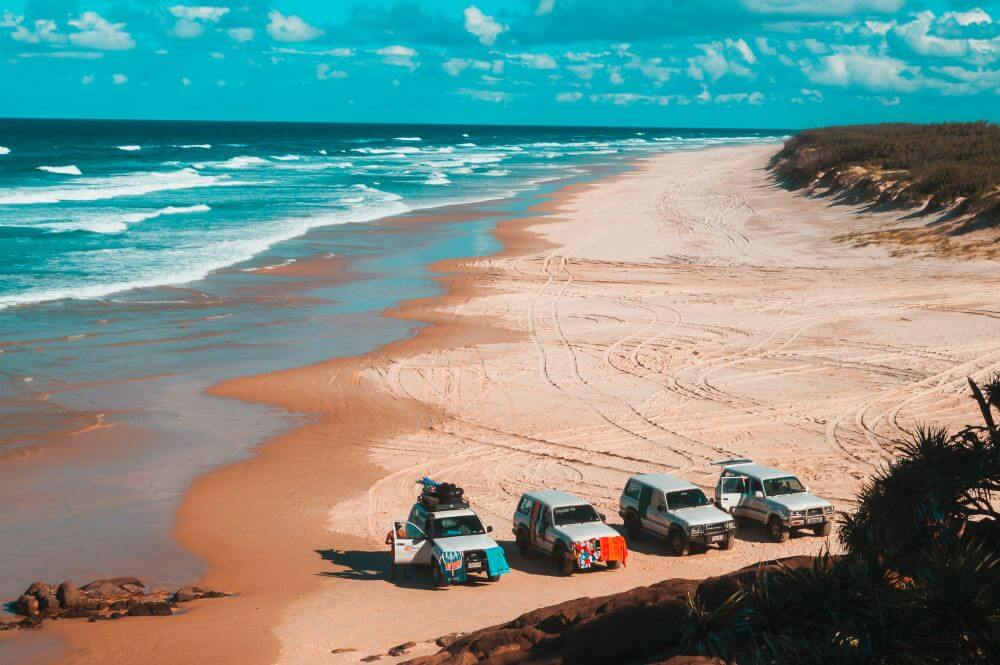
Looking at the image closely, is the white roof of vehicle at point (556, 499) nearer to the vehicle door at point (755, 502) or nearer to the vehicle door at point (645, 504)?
the vehicle door at point (645, 504)

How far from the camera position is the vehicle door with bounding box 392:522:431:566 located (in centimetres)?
1496

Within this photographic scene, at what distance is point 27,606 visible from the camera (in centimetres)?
1376

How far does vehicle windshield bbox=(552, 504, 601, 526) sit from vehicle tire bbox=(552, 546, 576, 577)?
435mm

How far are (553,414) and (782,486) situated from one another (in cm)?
709

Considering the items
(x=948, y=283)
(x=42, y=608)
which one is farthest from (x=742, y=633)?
(x=948, y=283)

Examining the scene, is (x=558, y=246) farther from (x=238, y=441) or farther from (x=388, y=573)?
(x=388, y=573)

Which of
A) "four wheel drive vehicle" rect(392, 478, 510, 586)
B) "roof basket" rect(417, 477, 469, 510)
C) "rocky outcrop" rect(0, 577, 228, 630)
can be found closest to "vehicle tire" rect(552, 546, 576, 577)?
"four wheel drive vehicle" rect(392, 478, 510, 586)

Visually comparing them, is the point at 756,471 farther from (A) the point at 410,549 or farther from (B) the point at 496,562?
(A) the point at 410,549

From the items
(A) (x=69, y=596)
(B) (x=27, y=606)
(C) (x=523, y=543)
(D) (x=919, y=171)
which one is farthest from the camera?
(D) (x=919, y=171)

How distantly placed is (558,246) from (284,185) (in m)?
40.2

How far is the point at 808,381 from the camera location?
24.7 metres

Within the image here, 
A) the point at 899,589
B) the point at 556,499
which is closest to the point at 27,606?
the point at 556,499

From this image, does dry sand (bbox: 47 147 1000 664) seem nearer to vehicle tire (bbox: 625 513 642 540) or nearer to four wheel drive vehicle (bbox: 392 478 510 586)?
vehicle tire (bbox: 625 513 642 540)

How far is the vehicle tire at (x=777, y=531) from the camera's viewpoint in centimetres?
1611
